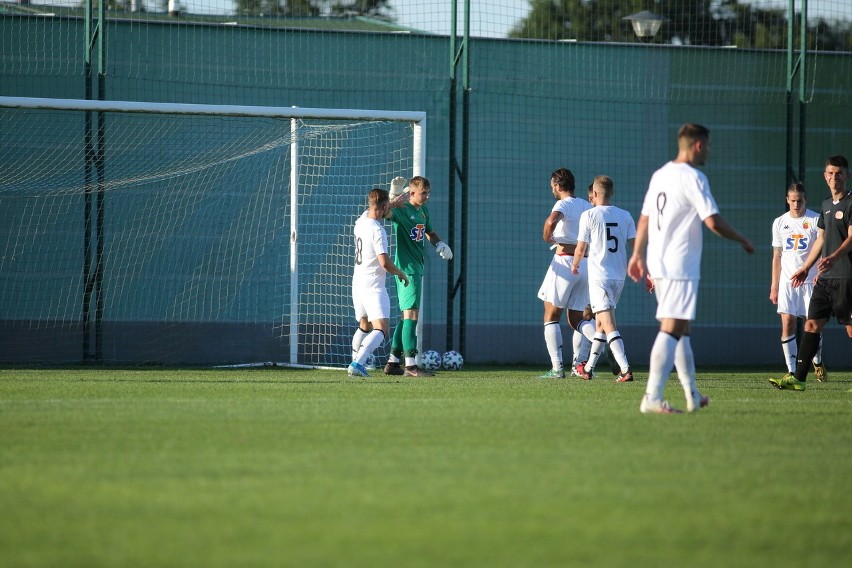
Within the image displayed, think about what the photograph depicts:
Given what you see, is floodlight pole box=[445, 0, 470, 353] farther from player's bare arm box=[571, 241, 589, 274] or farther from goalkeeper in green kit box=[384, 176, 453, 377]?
player's bare arm box=[571, 241, 589, 274]

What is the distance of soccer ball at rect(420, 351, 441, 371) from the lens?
13602mm

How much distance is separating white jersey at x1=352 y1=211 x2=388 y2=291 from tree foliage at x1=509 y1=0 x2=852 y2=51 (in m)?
5.53

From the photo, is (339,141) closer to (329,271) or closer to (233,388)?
(329,271)

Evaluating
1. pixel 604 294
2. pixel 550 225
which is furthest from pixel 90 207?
pixel 604 294

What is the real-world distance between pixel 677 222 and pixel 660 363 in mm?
992

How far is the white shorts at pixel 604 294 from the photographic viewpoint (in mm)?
11562

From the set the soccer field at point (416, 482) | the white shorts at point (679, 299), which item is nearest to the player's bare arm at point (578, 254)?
the soccer field at point (416, 482)

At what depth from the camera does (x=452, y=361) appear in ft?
45.9

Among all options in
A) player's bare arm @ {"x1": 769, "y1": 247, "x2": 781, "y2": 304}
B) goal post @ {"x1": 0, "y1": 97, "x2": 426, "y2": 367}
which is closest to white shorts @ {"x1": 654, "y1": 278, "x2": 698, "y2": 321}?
player's bare arm @ {"x1": 769, "y1": 247, "x2": 781, "y2": 304}

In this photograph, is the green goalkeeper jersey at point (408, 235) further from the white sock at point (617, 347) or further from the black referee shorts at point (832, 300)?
the black referee shorts at point (832, 300)

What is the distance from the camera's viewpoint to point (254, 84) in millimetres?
15914

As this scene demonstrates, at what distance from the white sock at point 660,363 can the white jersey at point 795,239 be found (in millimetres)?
5131

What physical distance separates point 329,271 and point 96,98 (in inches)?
144

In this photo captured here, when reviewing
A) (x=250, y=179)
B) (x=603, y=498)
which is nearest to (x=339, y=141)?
(x=250, y=179)
